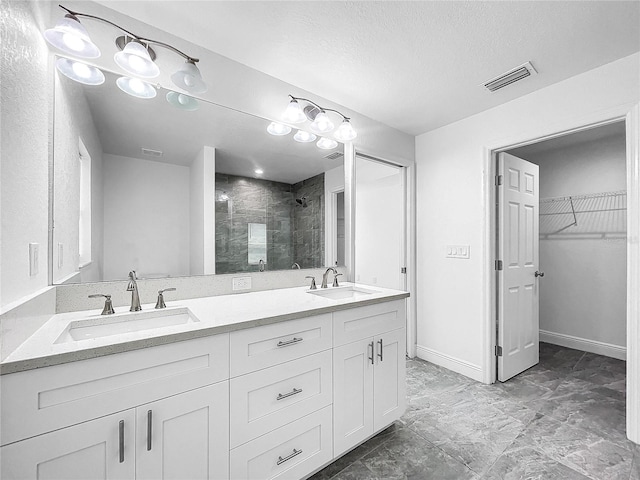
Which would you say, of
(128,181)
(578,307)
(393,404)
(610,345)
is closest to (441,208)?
(393,404)

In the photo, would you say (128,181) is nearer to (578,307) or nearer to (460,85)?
(460,85)

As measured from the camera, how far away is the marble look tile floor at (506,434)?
4.98 ft

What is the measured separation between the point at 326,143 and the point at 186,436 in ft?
6.92

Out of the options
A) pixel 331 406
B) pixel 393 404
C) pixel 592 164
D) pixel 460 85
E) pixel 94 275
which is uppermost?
pixel 460 85

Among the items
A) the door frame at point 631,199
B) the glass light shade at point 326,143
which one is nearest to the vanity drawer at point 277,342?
the glass light shade at point 326,143

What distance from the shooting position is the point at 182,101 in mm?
1682

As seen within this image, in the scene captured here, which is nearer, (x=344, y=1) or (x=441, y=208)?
(x=344, y=1)

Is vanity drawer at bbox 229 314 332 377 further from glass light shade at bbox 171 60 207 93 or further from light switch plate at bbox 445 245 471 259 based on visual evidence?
light switch plate at bbox 445 245 471 259

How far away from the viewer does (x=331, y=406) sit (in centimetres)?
148

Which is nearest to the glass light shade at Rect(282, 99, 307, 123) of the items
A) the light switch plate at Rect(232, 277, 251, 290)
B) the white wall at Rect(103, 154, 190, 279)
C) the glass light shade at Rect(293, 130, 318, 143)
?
the glass light shade at Rect(293, 130, 318, 143)

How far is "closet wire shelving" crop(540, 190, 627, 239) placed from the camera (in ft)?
9.96

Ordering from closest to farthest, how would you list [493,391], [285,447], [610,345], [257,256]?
[285,447]
[257,256]
[493,391]
[610,345]

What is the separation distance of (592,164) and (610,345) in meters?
2.00

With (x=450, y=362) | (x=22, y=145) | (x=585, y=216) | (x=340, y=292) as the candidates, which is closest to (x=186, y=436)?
(x=22, y=145)
